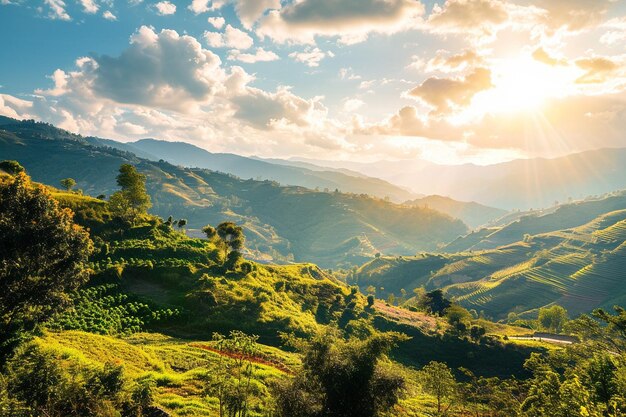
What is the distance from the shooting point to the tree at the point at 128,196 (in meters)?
106

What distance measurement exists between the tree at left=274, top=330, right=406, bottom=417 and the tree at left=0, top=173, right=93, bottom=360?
77.1 ft

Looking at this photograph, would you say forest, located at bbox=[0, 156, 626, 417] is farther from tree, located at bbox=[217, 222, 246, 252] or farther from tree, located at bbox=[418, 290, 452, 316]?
tree, located at bbox=[418, 290, 452, 316]

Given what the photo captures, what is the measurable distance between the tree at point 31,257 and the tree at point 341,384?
2349 cm

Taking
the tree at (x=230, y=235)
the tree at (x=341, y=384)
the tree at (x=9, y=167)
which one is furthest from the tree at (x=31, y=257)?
the tree at (x=9, y=167)

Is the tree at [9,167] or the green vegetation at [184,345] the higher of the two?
the tree at [9,167]

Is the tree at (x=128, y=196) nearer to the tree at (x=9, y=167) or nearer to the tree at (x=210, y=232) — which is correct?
the tree at (x=210, y=232)

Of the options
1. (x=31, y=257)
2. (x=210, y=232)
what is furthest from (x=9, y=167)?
(x=31, y=257)

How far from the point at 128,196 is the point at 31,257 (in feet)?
274

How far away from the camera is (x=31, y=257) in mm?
31500

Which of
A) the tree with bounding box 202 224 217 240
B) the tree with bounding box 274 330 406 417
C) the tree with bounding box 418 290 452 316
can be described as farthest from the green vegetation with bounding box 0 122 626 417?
the tree with bounding box 418 290 452 316

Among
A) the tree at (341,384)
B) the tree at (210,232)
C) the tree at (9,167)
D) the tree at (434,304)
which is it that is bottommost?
the tree at (434,304)

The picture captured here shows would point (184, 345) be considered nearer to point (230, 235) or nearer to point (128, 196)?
point (230, 235)

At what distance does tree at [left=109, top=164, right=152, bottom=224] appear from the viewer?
106 metres

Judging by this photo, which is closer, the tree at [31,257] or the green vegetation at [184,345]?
the green vegetation at [184,345]
